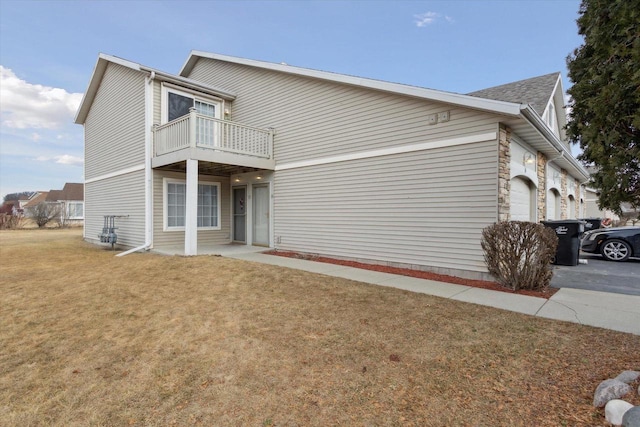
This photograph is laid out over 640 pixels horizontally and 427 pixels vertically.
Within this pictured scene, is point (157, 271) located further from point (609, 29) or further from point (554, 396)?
point (609, 29)

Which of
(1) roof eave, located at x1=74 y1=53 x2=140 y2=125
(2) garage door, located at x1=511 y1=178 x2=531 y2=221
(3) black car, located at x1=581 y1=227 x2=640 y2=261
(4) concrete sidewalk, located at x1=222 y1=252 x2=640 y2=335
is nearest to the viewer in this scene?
(4) concrete sidewalk, located at x1=222 y1=252 x2=640 y2=335

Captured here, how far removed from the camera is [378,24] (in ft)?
46.4

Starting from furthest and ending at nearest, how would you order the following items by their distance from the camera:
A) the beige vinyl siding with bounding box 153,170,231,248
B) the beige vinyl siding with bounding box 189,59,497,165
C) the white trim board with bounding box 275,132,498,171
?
1. the beige vinyl siding with bounding box 153,170,231,248
2. the beige vinyl siding with bounding box 189,59,497,165
3. the white trim board with bounding box 275,132,498,171

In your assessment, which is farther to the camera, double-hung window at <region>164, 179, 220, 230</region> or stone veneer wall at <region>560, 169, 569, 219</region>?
stone veneer wall at <region>560, 169, 569, 219</region>

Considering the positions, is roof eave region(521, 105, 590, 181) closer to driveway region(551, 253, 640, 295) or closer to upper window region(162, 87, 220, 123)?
driveway region(551, 253, 640, 295)

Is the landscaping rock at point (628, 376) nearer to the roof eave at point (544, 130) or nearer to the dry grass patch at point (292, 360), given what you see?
the dry grass patch at point (292, 360)

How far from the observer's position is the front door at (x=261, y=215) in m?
10.7

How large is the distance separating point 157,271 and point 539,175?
33.4 ft

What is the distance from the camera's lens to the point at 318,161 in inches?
356

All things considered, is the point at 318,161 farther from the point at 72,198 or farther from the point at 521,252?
the point at 72,198

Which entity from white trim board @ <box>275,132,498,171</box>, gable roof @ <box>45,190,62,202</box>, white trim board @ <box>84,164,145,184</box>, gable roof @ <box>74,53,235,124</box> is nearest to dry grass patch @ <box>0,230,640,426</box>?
white trim board @ <box>275,132,498,171</box>

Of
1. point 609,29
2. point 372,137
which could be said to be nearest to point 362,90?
point 372,137

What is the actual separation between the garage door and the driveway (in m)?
1.47

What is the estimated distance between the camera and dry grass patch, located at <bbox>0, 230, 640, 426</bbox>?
2.33m
